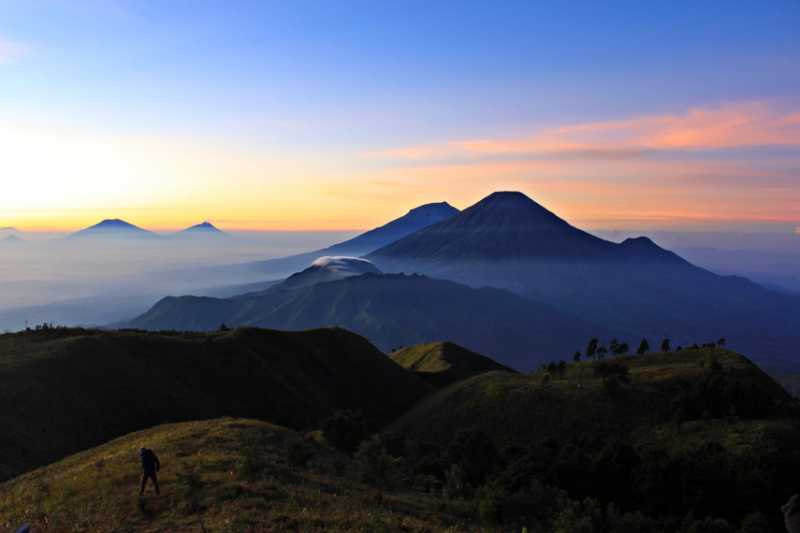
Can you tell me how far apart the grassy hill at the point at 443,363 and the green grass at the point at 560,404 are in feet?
76.0

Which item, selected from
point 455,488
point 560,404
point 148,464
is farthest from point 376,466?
point 560,404

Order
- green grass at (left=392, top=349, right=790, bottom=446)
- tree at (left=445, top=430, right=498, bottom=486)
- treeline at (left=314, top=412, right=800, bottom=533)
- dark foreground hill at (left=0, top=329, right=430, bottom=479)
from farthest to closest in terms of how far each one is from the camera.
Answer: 1. green grass at (left=392, top=349, right=790, bottom=446)
2. dark foreground hill at (left=0, top=329, right=430, bottom=479)
3. tree at (left=445, top=430, right=498, bottom=486)
4. treeline at (left=314, top=412, right=800, bottom=533)

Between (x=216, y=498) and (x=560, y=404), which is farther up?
(x=216, y=498)

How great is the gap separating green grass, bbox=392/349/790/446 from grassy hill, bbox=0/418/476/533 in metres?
43.2

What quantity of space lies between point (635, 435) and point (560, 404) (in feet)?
37.9

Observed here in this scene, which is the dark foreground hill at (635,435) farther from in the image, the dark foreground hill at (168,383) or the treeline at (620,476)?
the dark foreground hill at (168,383)

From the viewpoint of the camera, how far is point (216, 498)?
23.5 metres

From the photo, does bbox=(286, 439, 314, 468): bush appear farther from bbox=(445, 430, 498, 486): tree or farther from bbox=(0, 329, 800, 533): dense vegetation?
bbox=(445, 430, 498, 486): tree

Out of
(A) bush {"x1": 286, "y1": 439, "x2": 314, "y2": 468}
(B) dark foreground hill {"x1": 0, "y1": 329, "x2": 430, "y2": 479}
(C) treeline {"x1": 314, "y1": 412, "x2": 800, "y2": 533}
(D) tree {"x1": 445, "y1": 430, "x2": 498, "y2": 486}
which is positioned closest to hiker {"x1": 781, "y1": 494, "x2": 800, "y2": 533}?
(C) treeline {"x1": 314, "y1": 412, "x2": 800, "y2": 533}

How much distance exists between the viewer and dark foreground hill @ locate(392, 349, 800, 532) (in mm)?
45031

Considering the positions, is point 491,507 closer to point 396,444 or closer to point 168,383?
point 396,444

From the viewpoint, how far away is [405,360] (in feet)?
454

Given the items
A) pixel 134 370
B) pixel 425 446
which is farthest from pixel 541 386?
pixel 134 370

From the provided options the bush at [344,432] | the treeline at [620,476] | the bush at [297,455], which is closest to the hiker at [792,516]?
the treeline at [620,476]
